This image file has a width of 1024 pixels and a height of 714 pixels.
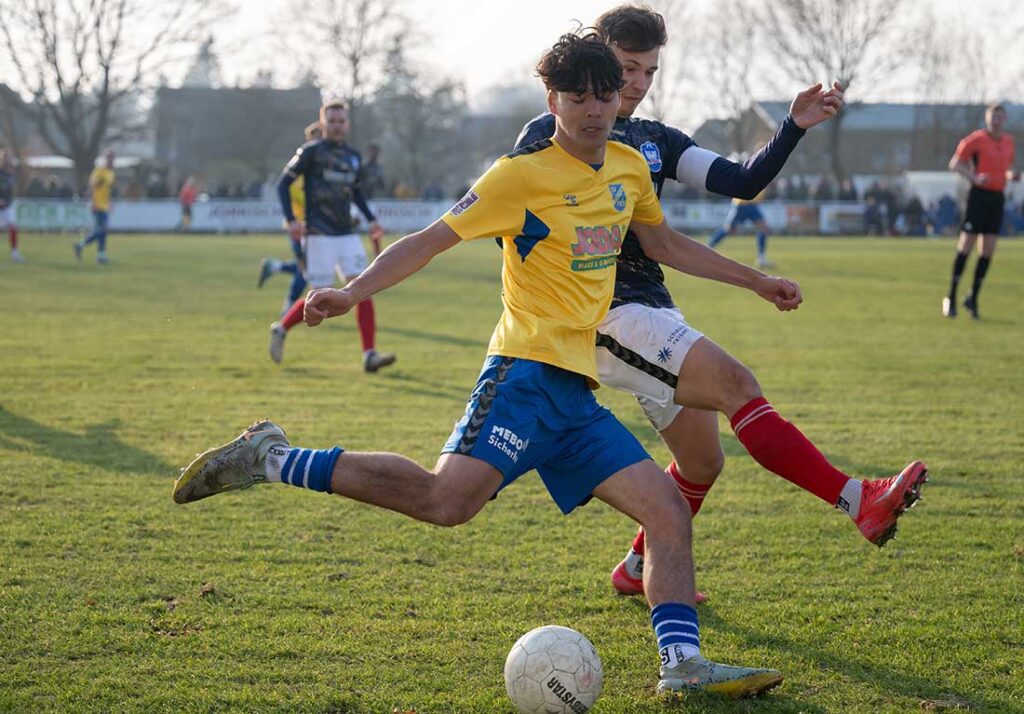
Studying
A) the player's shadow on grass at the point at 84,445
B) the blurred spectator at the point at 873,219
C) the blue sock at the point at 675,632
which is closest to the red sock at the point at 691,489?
the blue sock at the point at 675,632

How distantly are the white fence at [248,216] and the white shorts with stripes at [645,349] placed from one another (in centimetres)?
3420

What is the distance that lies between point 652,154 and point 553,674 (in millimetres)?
1989

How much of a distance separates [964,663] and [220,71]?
2493 inches

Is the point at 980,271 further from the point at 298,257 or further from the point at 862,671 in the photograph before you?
the point at 862,671

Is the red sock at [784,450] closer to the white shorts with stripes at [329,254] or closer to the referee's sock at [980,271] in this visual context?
the white shorts with stripes at [329,254]

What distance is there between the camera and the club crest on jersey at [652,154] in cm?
438

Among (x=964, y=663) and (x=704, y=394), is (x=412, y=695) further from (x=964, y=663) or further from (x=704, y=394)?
(x=964, y=663)

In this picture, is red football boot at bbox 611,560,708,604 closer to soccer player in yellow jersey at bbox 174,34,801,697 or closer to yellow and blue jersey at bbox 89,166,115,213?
soccer player in yellow jersey at bbox 174,34,801,697

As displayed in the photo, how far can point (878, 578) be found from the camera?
15.5ft

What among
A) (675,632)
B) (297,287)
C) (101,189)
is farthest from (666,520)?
(101,189)

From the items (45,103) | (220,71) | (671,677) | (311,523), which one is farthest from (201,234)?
(671,677)

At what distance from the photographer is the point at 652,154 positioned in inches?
173

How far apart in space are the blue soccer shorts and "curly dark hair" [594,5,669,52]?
4.20 ft

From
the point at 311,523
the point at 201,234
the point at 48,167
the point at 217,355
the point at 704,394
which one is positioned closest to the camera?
the point at 704,394
